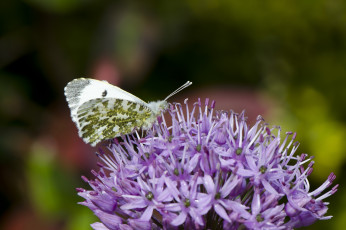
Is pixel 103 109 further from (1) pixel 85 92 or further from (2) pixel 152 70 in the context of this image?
(2) pixel 152 70

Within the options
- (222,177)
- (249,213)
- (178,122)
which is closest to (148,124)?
(178,122)

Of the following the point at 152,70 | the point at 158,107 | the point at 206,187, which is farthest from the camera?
the point at 152,70

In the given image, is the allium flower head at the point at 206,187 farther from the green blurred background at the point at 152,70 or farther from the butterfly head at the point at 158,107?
the green blurred background at the point at 152,70

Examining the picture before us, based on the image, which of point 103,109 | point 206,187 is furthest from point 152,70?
point 206,187

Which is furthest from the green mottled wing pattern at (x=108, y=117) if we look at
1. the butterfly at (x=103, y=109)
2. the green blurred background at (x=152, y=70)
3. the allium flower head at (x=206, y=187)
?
the green blurred background at (x=152, y=70)

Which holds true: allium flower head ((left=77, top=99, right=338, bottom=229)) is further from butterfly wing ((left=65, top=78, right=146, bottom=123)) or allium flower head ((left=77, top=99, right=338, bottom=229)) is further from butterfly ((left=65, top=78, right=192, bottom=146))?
butterfly wing ((left=65, top=78, right=146, bottom=123))

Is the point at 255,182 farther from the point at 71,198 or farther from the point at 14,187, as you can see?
the point at 14,187
